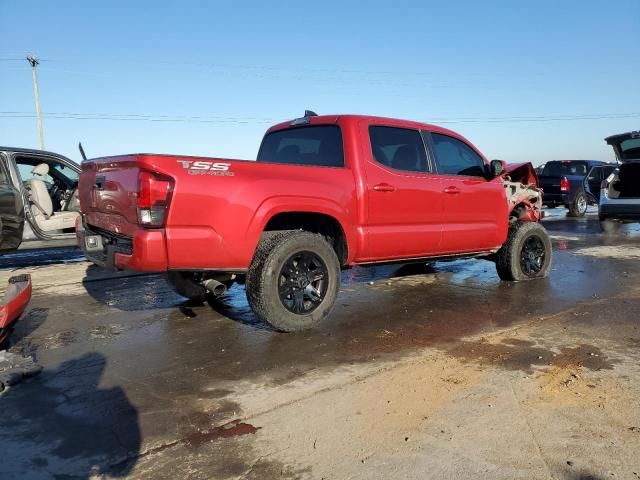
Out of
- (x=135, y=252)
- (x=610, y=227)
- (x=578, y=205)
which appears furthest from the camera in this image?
(x=578, y=205)

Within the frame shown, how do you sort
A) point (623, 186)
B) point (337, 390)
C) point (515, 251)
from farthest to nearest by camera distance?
point (623, 186) → point (515, 251) → point (337, 390)

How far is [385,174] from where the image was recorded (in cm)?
521

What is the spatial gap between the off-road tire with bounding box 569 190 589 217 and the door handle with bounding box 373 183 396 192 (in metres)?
14.7

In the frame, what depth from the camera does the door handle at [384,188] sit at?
5.09 meters

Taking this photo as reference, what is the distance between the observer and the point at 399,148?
18.2ft

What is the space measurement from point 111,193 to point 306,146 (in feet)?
6.81

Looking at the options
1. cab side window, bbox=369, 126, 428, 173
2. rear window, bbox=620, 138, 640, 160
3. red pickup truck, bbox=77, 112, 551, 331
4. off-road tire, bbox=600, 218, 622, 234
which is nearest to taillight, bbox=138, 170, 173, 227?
red pickup truck, bbox=77, 112, 551, 331

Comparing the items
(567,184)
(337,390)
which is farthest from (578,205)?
(337,390)

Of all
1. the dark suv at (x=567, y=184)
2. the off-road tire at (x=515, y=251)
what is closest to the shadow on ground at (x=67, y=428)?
the off-road tire at (x=515, y=251)

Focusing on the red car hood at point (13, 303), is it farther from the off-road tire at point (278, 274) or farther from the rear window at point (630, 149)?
the rear window at point (630, 149)

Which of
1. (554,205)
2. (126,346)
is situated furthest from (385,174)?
(554,205)

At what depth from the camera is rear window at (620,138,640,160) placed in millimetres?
10684

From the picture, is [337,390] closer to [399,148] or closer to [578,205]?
A: [399,148]

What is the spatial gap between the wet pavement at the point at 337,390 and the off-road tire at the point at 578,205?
12.6 metres
